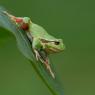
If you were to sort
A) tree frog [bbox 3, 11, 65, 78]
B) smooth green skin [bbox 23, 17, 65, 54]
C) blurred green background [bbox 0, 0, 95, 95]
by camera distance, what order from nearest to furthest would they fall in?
tree frog [bbox 3, 11, 65, 78] → smooth green skin [bbox 23, 17, 65, 54] → blurred green background [bbox 0, 0, 95, 95]

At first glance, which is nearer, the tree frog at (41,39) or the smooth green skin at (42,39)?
the tree frog at (41,39)

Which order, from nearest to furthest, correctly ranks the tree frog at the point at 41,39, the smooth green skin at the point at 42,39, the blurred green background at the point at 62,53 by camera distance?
1. the tree frog at the point at 41,39
2. the smooth green skin at the point at 42,39
3. the blurred green background at the point at 62,53

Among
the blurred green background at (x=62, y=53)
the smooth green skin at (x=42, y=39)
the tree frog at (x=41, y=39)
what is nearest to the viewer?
the tree frog at (x=41, y=39)

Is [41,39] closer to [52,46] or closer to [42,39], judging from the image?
[42,39]

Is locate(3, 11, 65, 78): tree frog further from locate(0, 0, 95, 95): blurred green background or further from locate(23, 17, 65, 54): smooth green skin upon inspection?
locate(0, 0, 95, 95): blurred green background

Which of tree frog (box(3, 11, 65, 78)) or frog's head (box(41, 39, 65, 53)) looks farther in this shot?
frog's head (box(41, 39, 65, 53))

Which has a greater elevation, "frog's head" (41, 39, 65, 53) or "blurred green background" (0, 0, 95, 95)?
"frog's head" (41, 39, 65, 53)

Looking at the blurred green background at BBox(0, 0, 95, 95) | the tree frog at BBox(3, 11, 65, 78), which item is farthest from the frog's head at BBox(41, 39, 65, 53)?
the blurred green background at BBox(0, 0, 95, 95)

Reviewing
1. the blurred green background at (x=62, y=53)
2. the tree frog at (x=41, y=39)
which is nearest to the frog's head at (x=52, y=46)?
the tree frog at (x=41, y=39)

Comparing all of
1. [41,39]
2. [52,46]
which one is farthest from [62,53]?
[41,39]

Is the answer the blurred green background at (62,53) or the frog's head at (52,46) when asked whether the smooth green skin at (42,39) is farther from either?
the blurred green background at (62,53)
